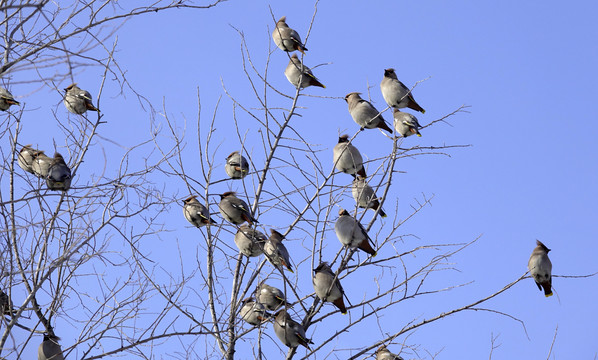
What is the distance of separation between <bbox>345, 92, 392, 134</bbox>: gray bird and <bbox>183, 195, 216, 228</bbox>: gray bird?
179cm

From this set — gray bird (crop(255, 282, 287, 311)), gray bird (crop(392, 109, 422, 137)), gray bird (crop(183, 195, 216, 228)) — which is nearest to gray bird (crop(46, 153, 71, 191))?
gray bird (crop(183, 195, 216, 228))

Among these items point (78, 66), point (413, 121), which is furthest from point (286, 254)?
point (78, 66)

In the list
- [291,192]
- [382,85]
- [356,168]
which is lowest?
[291,192]

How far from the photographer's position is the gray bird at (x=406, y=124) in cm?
910

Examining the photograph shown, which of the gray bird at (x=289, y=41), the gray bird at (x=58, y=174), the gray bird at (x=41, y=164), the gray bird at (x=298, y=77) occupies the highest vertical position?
the gray bird at (x=289, y=41)

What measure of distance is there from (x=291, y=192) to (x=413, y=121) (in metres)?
2.73

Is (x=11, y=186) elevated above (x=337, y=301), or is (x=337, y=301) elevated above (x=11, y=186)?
Answer: (x=11, y=186)

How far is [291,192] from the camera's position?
677cm

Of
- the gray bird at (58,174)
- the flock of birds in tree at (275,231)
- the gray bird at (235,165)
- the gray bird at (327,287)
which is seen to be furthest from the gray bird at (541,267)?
the gray bird at (58,174)

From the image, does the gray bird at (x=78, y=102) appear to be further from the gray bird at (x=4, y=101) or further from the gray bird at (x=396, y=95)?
the gray bird at (x=396, y=95)

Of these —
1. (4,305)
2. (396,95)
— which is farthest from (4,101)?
(396,95)

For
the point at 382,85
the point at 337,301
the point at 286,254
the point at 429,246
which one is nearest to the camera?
the point at 429,246

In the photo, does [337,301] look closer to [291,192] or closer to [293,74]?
[291,192]

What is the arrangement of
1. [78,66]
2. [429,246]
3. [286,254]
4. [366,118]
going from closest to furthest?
[78,66], [429,246], [286,254], [366,118]
